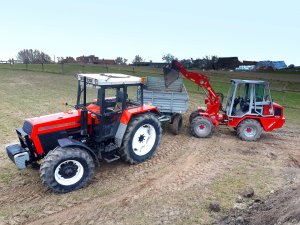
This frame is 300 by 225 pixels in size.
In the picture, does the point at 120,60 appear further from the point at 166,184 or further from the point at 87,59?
the point at 166,184

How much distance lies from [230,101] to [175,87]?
197cm

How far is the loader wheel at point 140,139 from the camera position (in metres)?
6.55

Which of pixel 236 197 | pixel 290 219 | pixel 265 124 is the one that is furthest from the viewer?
pixel 265 124

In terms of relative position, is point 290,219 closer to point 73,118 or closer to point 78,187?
point 78,187

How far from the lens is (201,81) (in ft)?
31.2

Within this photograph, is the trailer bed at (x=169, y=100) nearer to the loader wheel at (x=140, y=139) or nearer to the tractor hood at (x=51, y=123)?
the loader wheel at (x=140, y=139)

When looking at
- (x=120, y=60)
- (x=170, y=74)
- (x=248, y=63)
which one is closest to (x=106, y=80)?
(x=170, y=74)

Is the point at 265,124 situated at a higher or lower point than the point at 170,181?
higher

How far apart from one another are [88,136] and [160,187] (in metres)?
1.93

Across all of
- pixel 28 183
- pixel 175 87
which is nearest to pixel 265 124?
pixel 175 87

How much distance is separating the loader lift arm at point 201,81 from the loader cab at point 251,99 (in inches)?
17.0

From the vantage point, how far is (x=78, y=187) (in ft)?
18.5

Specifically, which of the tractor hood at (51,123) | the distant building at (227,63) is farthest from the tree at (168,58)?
the distant building at (227,63)

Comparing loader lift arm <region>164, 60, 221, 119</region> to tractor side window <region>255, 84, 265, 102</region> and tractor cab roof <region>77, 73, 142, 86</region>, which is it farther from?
tractor cab roof <region>77, 73, 142, 86</region>
